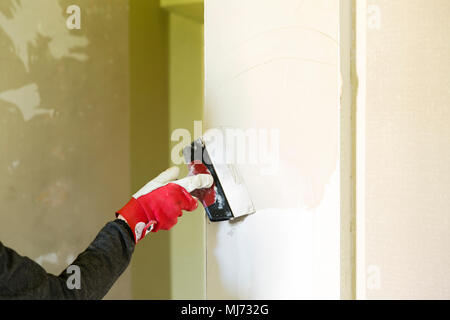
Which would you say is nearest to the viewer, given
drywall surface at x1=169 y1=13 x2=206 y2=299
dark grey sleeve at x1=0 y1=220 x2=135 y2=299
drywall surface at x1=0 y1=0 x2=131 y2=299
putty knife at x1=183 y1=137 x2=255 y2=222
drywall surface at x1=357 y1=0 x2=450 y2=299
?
dark grey sleeve at x1=0 y1=220 x2=135 y2=299

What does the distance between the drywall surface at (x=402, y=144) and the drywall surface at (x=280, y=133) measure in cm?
9

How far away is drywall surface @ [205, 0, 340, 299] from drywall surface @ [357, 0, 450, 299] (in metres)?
0.09

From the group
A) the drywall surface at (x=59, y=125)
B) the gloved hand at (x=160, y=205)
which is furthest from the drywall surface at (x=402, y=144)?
the drywall surface at (x=59, y=125)

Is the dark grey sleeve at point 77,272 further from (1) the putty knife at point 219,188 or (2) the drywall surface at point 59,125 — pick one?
(2) the drywall surface at point 59,125

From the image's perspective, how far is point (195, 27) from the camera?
10.9 ft

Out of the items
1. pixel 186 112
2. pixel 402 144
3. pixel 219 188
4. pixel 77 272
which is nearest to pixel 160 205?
pixel 219 188

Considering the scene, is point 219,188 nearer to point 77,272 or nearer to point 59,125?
point 77,272

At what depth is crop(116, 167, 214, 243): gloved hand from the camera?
4.49ft

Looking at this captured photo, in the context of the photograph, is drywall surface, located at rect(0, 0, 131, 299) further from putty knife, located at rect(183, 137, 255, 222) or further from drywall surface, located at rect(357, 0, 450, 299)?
drywall surface, located at rect(357, 0, 450, 299)

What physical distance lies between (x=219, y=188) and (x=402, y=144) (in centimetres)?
52

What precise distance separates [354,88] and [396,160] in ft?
0.72

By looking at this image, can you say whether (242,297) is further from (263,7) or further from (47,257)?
(47,257)

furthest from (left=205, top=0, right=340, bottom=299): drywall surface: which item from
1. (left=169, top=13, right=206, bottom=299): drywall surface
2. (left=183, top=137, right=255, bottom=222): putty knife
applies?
(left=169, top=13, right=206, bottom=299): drywall surface
